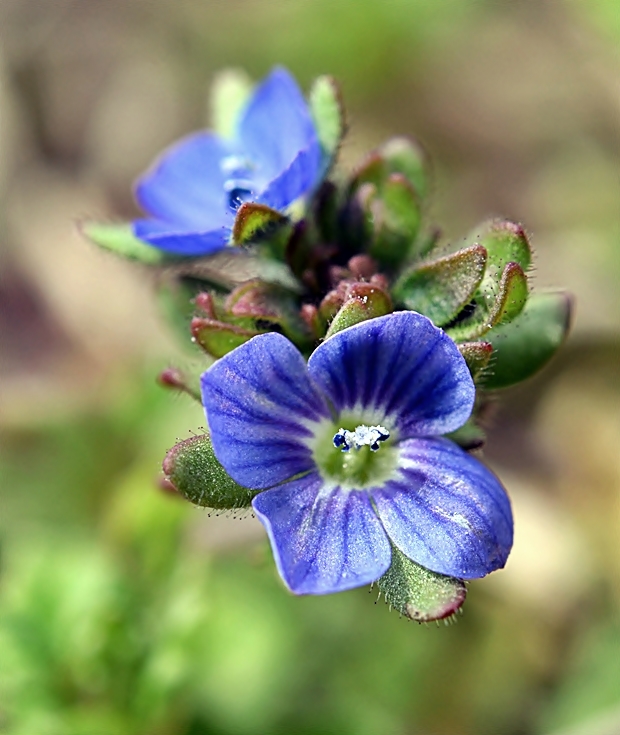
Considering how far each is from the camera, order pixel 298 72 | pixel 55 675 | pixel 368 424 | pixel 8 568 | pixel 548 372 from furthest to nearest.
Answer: pixel 298 72 < pixel 548 372 < pixel 8 568 < pixel 55 675 < pixel 368 424

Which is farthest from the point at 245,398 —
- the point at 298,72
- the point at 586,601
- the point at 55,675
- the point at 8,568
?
the point at 298,72

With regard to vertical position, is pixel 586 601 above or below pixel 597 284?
below

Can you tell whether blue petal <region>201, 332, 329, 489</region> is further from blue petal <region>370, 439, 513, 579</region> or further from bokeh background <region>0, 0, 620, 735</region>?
bokeh background <region>0, 0, 620, 735</region>

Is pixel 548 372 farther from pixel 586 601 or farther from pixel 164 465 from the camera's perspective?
pixel 164 465

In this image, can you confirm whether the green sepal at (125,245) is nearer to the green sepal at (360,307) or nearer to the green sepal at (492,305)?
the green sepal at (360,307)

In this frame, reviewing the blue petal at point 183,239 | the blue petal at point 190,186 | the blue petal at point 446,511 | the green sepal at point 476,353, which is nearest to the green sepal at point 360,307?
the green sepal at point 476,353

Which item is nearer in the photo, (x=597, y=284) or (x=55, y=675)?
(x=55, y=675)
